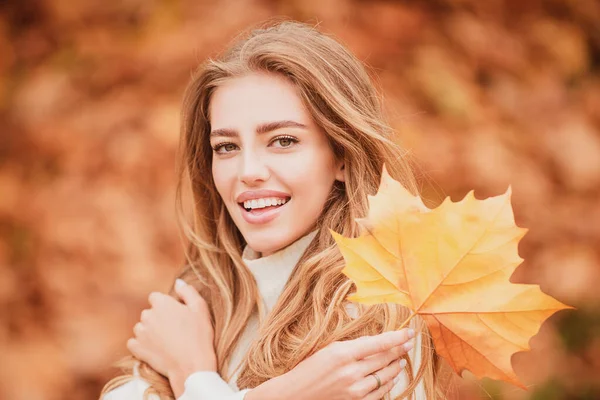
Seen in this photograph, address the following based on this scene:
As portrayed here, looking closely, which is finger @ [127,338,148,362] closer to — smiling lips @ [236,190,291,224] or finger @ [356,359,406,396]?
smiling lips @ [236,190,291,224]

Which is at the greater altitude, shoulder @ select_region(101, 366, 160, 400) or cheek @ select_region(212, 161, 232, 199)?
cheek @ select_region(212, 161, 232, 199)

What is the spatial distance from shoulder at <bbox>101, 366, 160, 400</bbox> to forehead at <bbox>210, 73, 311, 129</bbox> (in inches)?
27.7

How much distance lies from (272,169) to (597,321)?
2.84 m

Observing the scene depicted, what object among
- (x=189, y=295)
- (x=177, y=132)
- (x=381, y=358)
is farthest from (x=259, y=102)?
(x=177, y=132)

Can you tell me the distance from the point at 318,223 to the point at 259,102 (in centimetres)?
34

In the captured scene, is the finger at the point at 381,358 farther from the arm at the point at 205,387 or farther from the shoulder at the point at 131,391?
the shoulder at the point at 131,391

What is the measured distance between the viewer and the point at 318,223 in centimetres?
200

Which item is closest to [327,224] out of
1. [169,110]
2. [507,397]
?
[507,397]

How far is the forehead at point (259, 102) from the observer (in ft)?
6.22

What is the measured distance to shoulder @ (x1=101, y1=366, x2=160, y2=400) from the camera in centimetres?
205

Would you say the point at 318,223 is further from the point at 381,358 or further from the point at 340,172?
the point at 381,358

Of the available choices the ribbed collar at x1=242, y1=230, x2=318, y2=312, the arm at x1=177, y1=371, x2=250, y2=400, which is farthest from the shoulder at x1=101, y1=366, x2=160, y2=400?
the ribbed collar at x1=242, y1=230, x2=318, y2=312

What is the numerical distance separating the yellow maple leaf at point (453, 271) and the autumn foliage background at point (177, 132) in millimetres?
2666

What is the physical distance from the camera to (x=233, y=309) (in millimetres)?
2148
